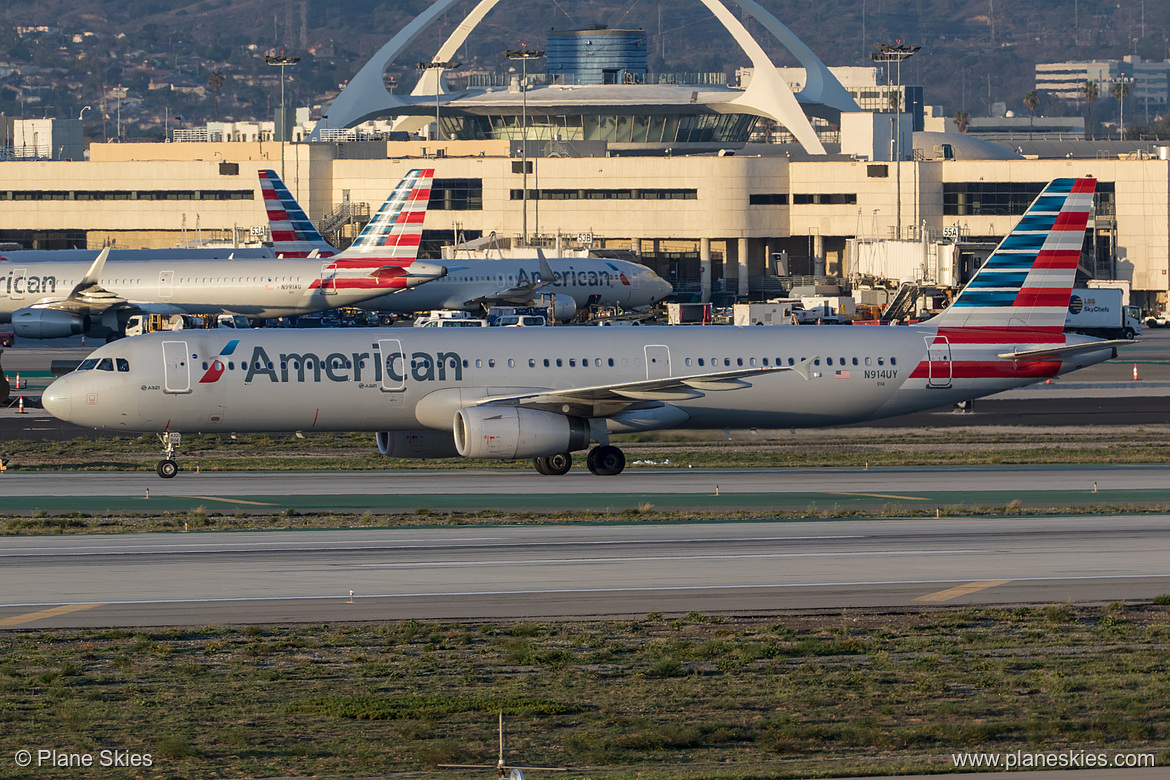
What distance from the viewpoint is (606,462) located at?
4397 centimetres

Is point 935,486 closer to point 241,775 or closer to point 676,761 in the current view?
point 676,761

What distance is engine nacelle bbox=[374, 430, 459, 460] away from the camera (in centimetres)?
4422

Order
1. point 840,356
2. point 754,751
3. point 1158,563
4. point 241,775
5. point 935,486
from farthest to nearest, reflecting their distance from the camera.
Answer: point 840,356, point 935,486, point 1158,563, point 754,751, point 241,775

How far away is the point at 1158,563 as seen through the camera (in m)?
30.5

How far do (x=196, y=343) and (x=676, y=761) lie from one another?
91.4ft

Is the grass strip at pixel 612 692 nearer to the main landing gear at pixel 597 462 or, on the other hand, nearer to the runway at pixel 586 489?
the runway at pixel 586 489

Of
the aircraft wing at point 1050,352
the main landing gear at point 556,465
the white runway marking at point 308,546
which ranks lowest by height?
the white runway marking at point 308,546

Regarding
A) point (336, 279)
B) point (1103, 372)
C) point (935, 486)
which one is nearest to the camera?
point (935, 486)

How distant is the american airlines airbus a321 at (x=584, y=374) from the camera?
42375 millimetres

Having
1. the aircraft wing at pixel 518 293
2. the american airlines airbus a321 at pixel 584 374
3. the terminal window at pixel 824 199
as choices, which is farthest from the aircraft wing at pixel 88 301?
the terminal window at pixel 824 199

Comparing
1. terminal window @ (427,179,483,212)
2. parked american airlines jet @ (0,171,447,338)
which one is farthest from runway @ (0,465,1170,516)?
terminal window @ (427,179,483,212)

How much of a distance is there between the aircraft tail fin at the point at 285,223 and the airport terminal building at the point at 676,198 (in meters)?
32.2

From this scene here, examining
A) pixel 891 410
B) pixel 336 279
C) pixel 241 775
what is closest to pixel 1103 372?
pixel 891 410

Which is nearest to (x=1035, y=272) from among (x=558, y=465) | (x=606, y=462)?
(x=606, y=462)
